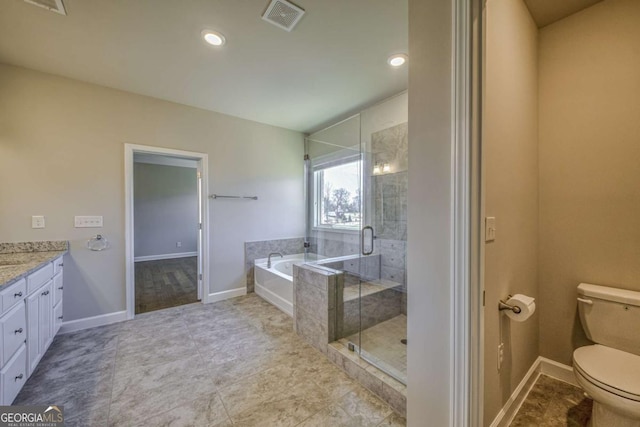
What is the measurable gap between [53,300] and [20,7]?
2290 mm

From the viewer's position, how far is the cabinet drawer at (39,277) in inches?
68.9

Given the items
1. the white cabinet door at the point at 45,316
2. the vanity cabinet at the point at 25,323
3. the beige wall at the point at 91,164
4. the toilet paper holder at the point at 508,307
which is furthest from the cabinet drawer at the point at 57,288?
the toilet paper holder at the point at 508,307

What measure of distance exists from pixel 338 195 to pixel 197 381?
8.94 feet

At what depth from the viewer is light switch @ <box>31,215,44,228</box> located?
2488mm

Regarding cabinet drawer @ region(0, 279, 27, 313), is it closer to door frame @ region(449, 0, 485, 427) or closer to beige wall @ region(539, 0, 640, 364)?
door frame @ region(449, 0, 485, 427)

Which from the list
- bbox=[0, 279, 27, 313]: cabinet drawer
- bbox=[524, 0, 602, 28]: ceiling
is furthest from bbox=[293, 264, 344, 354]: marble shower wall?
bbox=[524, 0, 602, 28]: ceiling

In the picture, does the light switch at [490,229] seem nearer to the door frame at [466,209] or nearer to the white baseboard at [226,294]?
the door frame at [466,209]

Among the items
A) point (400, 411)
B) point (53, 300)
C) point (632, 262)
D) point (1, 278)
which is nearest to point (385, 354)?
point (400, 411)

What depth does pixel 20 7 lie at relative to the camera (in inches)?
66.9

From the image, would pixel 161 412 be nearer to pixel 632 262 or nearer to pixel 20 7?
pixel 20 7

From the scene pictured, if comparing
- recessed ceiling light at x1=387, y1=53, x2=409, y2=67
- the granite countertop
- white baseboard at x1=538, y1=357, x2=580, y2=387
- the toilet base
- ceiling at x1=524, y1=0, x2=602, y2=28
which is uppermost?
recessed ceiling light at x1=387, y1=53, x2=409, y2=67

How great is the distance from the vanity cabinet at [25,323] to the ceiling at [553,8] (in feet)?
12.2

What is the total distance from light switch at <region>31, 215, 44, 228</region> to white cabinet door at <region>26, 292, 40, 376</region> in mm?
1062

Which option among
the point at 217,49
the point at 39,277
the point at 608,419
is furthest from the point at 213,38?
the point at 608,419
